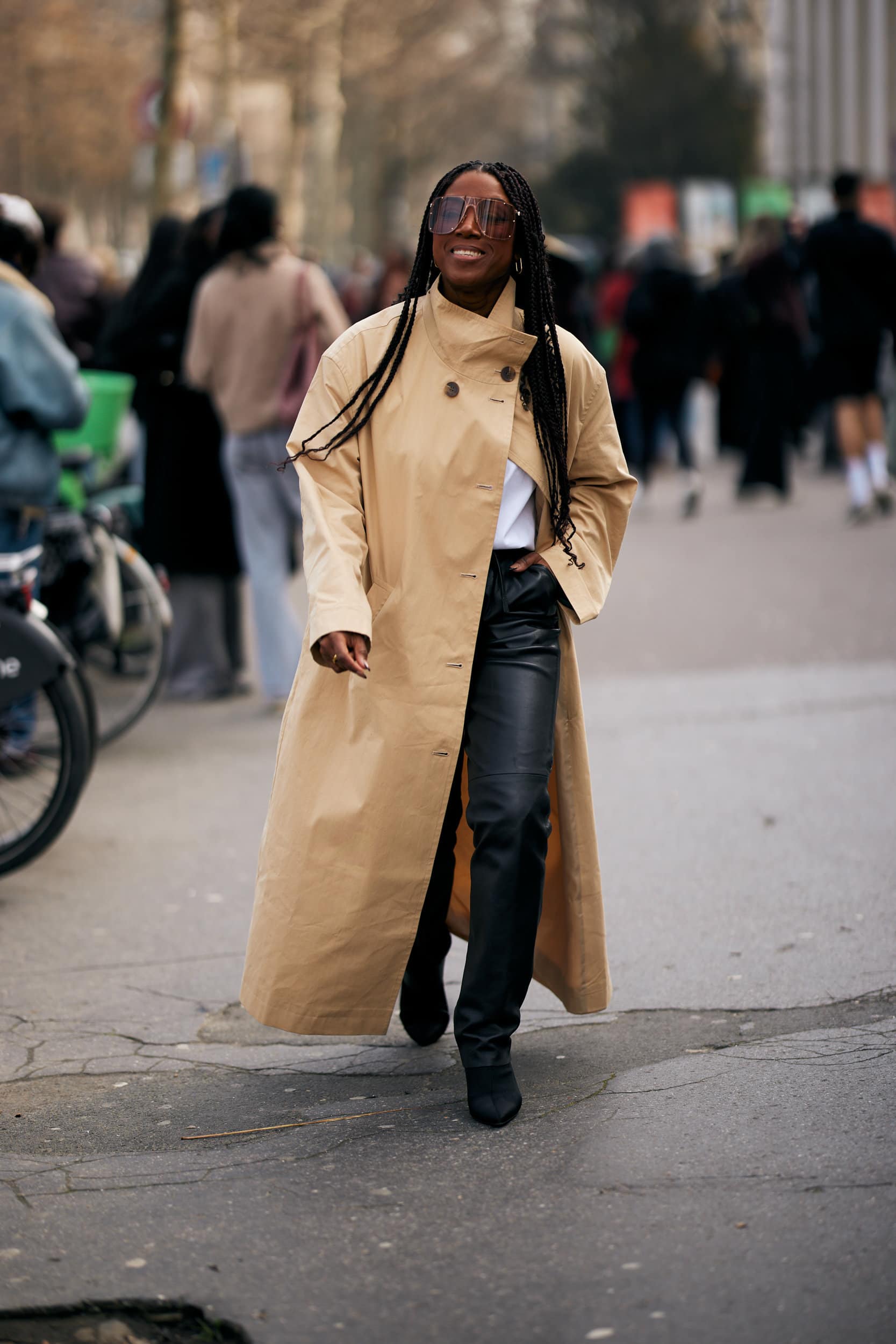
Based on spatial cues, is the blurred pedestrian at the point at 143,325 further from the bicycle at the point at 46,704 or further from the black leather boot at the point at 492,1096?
the black leather boot at the point at 492,1096

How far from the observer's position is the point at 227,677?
346 inches

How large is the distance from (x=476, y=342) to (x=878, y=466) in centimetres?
1010

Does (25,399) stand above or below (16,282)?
below

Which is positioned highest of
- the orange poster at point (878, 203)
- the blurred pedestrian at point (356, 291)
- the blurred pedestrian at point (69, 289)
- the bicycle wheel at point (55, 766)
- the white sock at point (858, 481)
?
the blurred pedestrian at point (69, 289)

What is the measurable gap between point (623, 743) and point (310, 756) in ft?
12.7

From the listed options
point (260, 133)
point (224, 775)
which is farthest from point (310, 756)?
point (260, 133)

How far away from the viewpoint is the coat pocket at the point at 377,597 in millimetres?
3984

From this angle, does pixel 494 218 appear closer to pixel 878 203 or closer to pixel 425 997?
pixel 425 997

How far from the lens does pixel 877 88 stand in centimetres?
5234

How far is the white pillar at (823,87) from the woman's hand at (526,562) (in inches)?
2064

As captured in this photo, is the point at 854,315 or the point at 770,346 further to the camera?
the point at 770,346

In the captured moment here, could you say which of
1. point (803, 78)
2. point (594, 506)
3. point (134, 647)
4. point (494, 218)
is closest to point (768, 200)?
point (803, 78)

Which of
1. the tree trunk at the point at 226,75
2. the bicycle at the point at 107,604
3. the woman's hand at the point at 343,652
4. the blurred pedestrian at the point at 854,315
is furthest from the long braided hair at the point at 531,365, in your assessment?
the tree trunk at the point at 226,75

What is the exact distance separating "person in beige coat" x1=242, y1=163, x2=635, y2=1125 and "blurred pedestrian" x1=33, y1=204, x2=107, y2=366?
687 cm
